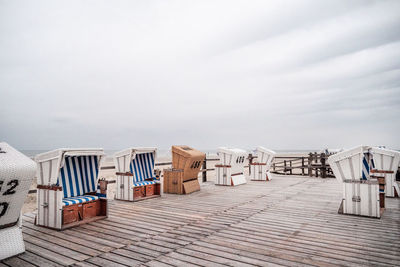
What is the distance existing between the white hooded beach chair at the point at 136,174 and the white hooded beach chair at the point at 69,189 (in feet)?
4.84

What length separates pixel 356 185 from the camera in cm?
695

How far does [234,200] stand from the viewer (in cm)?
909

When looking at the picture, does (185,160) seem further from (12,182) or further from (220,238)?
(12,182)

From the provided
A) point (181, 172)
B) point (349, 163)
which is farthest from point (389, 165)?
point (181, 172)

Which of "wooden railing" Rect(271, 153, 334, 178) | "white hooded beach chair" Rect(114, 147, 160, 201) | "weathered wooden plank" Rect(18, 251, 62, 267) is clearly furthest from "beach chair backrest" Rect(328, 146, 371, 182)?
"wooden railing" Rect(271, 153, 334, 178)

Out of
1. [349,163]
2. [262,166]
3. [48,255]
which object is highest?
[349,163]

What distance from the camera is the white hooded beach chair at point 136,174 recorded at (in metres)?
8.75

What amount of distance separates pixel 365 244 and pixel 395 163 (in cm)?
611

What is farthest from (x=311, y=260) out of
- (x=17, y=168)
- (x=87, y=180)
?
(x=87, y=180)

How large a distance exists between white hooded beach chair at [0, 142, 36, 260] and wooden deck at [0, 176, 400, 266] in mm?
242

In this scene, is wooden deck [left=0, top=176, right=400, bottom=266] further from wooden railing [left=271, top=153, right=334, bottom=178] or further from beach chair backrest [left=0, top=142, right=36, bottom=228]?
wooden railing [left=271, top=153, right=334, bottom=178]

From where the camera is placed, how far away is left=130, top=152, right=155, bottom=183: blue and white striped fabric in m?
9.59

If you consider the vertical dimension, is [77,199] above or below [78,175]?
below

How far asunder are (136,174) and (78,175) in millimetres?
2872
